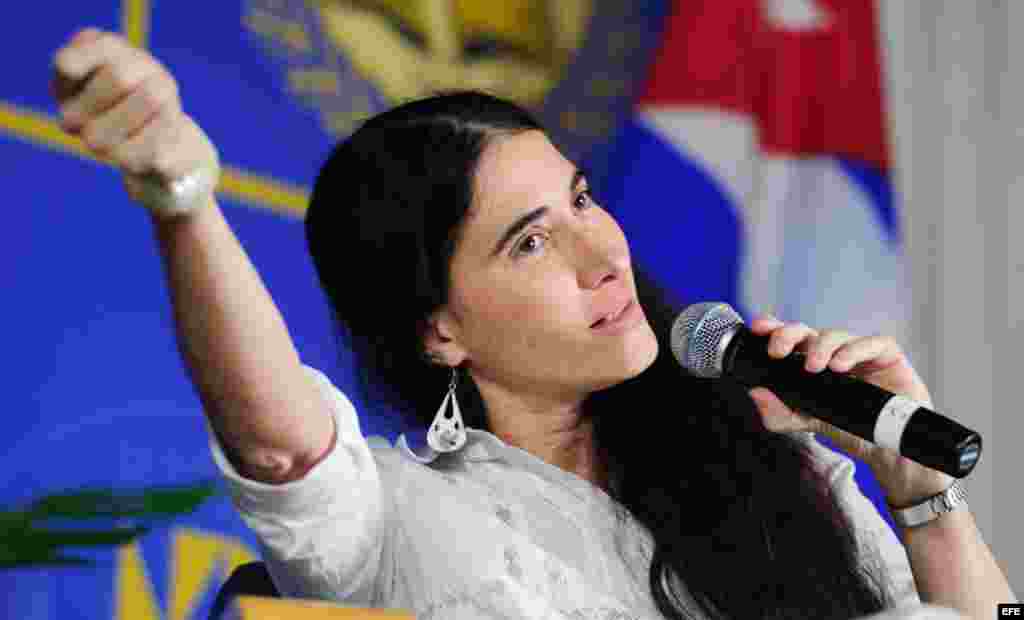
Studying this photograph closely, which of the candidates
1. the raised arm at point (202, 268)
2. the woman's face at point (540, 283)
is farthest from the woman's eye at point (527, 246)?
the raised arm at point (202, 268)

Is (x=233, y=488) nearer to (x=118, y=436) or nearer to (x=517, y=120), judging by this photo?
(x=517, y=120)

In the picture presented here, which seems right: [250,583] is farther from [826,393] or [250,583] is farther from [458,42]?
[458,42]

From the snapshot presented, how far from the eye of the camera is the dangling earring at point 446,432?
153 centimetres

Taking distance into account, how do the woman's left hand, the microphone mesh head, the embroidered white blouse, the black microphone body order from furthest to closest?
the woman's left hand < the microphone mesh head < the embroidered white blouse < the black microphone body

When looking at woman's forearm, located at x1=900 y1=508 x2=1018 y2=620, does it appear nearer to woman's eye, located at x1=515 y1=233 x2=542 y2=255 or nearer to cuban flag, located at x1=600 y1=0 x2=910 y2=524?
woman's eye, located at x1=515 y1=233 x2=542 y2=255

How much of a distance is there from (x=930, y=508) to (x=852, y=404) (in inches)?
13.8

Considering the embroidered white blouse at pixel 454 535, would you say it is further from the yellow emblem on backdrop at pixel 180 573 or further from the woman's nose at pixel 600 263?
the yellow emblem on backdrop at pixel 180 573

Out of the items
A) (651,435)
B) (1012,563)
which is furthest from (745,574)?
(1012,563)

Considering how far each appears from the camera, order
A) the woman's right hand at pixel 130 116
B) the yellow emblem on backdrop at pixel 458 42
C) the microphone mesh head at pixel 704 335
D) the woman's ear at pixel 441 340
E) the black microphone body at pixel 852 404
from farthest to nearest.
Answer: the yellow emblem on backdrop at pixel 458 42 → the woman's ear at pixel 441 340 → the microphone mesh head at pixel 704 335 → the black microphone body at pixel 852 404 → the woman's right hand at pixel 130 116

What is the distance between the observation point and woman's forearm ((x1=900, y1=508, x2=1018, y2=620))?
1.50m

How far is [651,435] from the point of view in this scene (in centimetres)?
167

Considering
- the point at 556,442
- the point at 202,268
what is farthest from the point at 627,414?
the point at 202,268

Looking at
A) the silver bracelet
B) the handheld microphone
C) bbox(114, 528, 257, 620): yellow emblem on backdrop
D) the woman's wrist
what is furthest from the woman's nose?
bbox(114, 528, 257, 620): yellow emblem on backdrop

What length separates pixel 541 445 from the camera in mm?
1625
